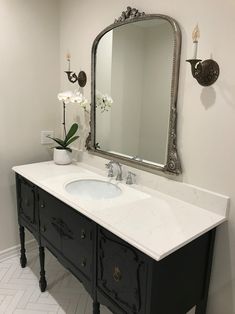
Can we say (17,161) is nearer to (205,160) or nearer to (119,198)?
(119,198)

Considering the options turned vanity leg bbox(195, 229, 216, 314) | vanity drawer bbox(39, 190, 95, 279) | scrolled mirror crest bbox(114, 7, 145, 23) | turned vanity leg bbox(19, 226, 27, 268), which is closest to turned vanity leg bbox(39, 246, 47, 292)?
vanity drawer bbox(39, 190, 95, 279)

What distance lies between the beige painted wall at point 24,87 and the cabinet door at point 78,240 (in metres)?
0.89

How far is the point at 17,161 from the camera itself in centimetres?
209

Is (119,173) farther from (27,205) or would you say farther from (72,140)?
(27,205)

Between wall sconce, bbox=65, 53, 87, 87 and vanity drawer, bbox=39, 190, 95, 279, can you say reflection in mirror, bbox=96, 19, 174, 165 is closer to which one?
wall sconce, bbox=65, 53, 87, 87

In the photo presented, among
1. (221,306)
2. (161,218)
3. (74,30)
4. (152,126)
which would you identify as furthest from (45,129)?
(221,306)

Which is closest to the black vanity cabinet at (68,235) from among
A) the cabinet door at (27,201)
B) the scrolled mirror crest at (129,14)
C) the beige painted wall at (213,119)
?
the cabinet door at (27,201)

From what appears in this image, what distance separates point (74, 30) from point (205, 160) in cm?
142

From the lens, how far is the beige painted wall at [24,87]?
1901 mm

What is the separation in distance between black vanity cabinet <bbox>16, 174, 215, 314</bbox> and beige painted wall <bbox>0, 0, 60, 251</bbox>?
68cm

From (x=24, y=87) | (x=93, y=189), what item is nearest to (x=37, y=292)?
(x=93, y=189)

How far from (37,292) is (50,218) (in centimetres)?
65

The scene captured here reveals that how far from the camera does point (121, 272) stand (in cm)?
111

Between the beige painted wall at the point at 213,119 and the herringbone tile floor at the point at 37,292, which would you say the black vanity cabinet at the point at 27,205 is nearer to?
the herringbone tile floor at the point at 37,292
